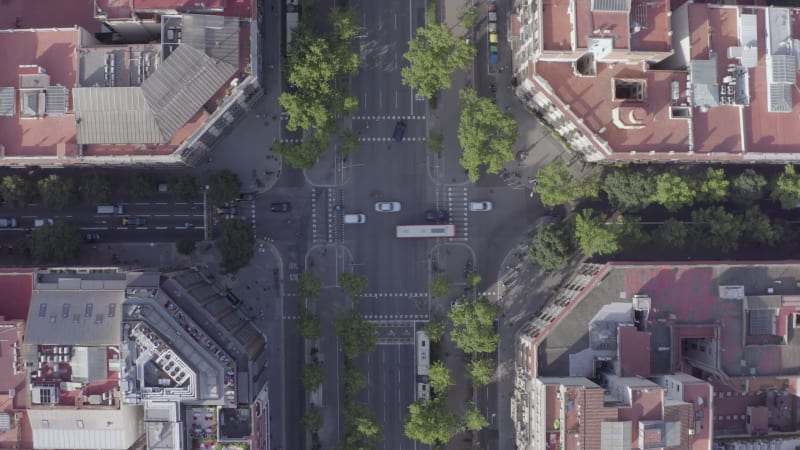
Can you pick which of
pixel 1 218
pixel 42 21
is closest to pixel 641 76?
pixel 42 21

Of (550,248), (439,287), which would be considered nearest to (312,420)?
(439,287)

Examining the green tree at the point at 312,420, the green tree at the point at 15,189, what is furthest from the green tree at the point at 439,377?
the green tree at the point at 15,189

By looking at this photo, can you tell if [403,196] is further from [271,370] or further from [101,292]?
[101,292]

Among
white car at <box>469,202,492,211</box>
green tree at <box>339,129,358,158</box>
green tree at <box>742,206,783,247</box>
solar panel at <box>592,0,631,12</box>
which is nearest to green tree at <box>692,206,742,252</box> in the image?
green tree at <box>742,206,783,247</box>

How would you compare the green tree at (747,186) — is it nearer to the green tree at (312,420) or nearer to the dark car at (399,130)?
the dark car at (399,130)

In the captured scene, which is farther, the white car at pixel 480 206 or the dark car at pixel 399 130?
the white car at pixel 480 206

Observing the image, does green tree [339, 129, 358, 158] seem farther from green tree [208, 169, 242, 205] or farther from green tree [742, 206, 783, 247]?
green tree [742, 206, 783, 247]
